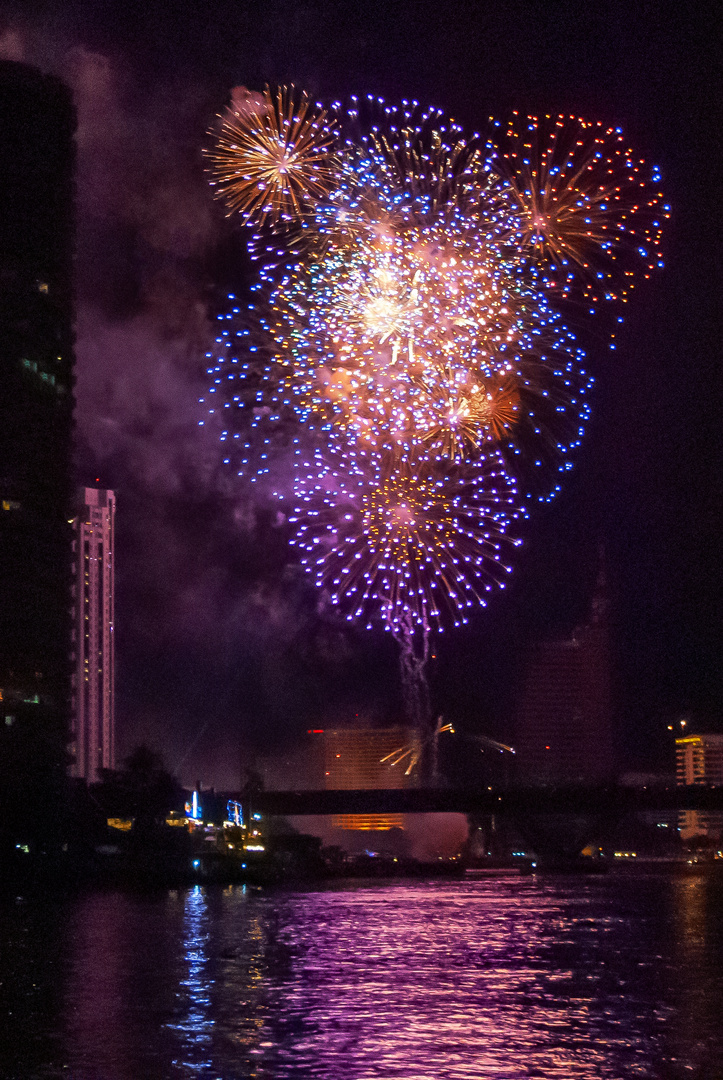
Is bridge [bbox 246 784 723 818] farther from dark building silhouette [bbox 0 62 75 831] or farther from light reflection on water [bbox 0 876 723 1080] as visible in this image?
light reflection on water [bbox 0 876 723 1080]

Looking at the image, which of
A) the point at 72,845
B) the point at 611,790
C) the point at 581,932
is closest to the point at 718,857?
the point at 611,790

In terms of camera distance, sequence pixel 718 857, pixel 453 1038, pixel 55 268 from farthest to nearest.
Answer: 1. pixel 718 857
2. pixel 55 268
3. pixel 453 1038

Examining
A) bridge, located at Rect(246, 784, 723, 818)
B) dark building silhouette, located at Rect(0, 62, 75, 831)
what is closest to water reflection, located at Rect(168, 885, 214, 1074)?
dark building silhouette, located at Rect(0, 62, 75, 831)

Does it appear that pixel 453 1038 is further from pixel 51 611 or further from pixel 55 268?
pixel 55 268

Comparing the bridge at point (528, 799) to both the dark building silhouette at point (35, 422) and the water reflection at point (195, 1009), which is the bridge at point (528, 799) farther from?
the water reflection at point (195, 1009)

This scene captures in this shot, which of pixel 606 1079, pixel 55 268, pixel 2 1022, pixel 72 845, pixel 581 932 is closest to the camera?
pixel 606 1079

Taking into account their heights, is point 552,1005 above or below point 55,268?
below

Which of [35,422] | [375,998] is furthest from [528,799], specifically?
[375,998]
